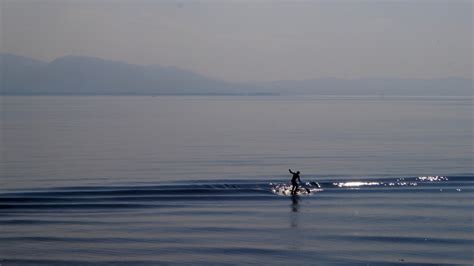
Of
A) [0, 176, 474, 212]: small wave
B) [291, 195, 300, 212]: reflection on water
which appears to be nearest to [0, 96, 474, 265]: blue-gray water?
[0, 176, 474, 212]: small wave

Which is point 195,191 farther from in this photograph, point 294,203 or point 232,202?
point 294,203

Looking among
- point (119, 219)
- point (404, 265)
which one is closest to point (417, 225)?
point (404, 265)

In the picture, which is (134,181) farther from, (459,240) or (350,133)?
(350,133)

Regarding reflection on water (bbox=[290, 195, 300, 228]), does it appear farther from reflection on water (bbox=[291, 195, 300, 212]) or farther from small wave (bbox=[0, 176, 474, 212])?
small wave (bbox=[0, 176, 474, 212])

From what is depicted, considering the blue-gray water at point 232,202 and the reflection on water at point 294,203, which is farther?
the reflection on water at point 294,203

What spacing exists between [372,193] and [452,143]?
28.4 meters

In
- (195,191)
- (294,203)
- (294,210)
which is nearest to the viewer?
(294,210)

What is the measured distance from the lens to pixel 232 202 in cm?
3291

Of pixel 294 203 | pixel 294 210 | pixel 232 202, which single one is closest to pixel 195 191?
pixel 232 202

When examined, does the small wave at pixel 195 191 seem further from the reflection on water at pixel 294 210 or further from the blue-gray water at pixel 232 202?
the reflection on water at pixel 294 210

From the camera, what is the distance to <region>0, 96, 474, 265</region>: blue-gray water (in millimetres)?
22562

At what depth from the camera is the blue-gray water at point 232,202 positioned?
22.6 meters

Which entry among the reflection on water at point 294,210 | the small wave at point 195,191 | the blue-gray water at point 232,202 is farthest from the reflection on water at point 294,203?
the small wave at point 195,191

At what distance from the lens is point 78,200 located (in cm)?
3347
